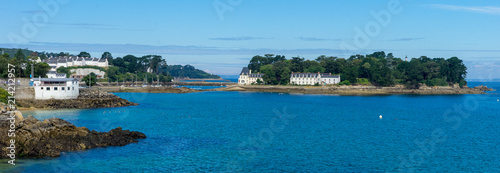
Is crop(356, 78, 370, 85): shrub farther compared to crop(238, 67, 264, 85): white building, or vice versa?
crop(238, 67, 264, 85): white building

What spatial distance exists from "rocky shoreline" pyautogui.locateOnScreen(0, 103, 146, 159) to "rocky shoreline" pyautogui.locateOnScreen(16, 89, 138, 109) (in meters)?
28.1

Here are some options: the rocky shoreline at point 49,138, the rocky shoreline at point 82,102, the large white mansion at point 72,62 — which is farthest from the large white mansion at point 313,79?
the rocky shoreline at point 49,138

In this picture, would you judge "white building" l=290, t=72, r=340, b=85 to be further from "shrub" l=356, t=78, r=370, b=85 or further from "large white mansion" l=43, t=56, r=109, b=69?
"large white mansion" l=43, t=56, r=109, b=69

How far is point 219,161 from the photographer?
3178cm

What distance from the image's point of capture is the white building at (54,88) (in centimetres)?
6688

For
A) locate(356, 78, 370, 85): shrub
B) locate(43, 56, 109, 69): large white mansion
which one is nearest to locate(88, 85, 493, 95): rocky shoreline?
locate(356, 78, 370, 85): shrub

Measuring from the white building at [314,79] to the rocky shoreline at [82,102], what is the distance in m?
86.6

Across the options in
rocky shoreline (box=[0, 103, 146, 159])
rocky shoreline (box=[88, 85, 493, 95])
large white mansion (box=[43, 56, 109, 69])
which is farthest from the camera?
large white mansion (box=[43, 56, 109, 69])

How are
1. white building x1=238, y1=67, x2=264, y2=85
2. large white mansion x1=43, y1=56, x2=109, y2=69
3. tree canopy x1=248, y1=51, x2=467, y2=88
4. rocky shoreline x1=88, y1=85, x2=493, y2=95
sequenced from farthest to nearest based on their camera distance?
large white mansion x1=43, y1=56, x2=109, y2=69 → white building x1=238, y1=67, x2=264, y2=85 → tree canopy x1=248, y1=51, x2=467, y2=88 → rocky shoreline x1=88, y1=85, x2=493, y2=95

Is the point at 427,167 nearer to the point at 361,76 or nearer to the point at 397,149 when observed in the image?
the point at 397,149

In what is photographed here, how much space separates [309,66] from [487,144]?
433ft

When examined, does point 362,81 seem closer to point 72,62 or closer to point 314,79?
point 314,79

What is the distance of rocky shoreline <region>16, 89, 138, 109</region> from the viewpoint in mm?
64875

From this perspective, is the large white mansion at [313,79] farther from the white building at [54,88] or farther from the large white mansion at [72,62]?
the white building at [54,88]
